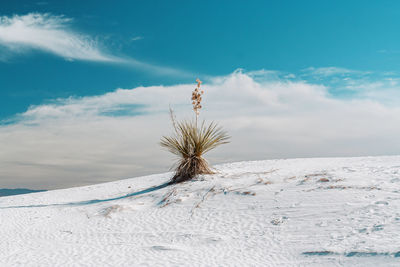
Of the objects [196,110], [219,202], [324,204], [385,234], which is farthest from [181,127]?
[385,234]

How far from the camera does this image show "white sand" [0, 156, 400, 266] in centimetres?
564

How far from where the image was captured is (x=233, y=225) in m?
6.99

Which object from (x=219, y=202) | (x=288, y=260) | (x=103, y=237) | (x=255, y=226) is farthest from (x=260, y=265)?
(x=103, y=237)

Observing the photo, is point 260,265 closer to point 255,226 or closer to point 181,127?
point 255,226

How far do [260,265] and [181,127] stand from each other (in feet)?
19.2

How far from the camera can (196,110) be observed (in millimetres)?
10836

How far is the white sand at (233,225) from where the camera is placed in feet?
18.5

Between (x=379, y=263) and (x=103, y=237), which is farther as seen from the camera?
(x=103, y=237)

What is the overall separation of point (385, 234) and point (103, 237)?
16.2ft

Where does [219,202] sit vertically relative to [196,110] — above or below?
below

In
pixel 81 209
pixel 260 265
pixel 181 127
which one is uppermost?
pixel 181 127

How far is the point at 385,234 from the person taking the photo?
5.57 m

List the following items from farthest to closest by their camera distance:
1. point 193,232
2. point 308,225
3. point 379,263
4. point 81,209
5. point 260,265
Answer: point 81,209, point 193,232, point 308,225, point 260,265, point 379,263

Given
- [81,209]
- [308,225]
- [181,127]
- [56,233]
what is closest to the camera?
[308,225]
